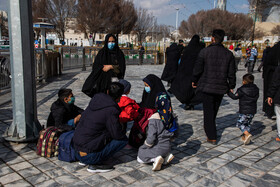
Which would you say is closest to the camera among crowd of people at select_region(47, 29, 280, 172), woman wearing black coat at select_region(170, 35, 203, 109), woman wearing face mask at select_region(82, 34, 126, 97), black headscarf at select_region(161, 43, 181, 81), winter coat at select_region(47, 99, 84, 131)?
crowd of people at select_region(47, 29, 280, 172)

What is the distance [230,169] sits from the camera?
3.85 meters

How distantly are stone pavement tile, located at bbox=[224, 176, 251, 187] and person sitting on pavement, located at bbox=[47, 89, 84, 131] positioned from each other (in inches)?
89.8

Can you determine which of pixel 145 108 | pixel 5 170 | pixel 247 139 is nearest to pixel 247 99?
pixel 247 139

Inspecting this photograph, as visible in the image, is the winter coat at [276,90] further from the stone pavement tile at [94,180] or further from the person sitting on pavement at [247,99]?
the stone pavement tile at [94,180]

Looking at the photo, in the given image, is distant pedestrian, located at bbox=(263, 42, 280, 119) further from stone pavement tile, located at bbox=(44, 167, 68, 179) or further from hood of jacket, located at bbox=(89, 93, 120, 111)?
stone pavement tile, located at bbox=(44, 167, 68, 179)

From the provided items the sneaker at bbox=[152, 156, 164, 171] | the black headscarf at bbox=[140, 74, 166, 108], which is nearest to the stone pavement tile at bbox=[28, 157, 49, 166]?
the sneaker at bbox=[152, 156, 164, 171]

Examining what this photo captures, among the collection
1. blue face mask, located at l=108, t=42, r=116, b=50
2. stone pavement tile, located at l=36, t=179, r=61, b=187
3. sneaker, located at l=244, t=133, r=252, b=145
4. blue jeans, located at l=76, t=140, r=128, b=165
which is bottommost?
stone pavement tile, located at l=36, t=179, r=61, b=187

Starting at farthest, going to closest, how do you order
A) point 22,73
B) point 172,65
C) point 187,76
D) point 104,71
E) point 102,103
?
point 172,65 → point 187,76 → point 104,71 → point 22,73 → point 102,103

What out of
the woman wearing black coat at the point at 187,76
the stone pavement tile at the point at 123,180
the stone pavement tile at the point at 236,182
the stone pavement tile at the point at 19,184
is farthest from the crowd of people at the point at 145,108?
the woman wearing black coat at the point at 187,76

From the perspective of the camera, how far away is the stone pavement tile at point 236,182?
341 cm

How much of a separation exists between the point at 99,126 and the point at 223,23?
2923 inches

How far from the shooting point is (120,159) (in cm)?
412

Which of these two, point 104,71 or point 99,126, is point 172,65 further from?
point 99,126

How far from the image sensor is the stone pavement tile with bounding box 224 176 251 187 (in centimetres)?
341
